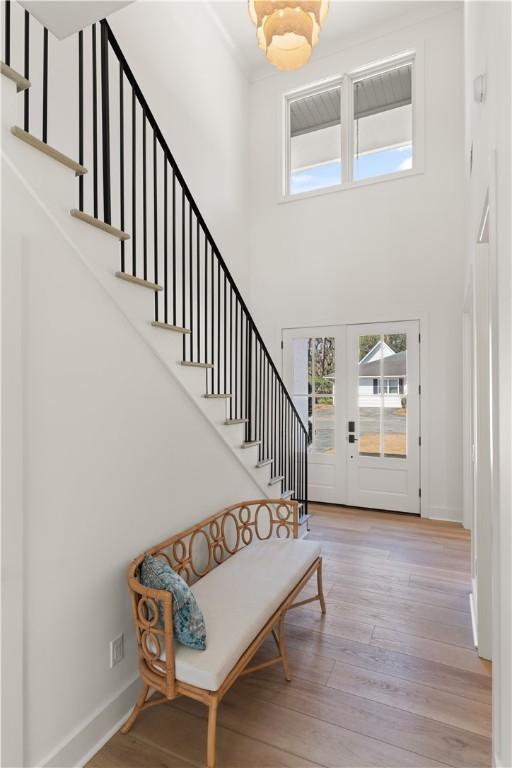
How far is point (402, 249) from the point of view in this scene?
16.3ft

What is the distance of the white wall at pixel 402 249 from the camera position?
15.5 ft

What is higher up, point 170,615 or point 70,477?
point 70,477

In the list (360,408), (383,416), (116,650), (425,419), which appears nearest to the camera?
(116,650)

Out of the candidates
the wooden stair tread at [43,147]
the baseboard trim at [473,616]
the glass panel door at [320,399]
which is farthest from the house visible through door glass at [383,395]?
the wooden stair tread at [43,147]

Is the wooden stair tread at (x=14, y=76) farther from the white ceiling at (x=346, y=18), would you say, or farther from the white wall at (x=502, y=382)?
the white ceiling at (x=346, y=18)

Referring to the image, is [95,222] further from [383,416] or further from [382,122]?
[382,122]

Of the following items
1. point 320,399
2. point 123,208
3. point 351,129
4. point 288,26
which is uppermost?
point 351,129

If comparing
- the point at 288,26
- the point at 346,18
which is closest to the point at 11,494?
the point at 288,26

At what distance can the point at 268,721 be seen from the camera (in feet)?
6.26

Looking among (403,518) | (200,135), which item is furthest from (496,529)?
(200,135)

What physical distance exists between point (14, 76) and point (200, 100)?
13.1ft

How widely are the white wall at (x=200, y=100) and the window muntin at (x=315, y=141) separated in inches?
27.3

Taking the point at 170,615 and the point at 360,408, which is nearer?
the point at 170,615

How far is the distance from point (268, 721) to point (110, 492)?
1.28 metres
